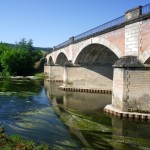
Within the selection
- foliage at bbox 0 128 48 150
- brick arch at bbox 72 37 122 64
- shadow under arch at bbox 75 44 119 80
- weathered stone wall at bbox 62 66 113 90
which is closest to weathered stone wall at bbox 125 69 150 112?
brick arch at bbox 72 37 122 64

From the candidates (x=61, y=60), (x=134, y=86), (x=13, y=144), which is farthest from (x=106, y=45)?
(x=61, y=60)

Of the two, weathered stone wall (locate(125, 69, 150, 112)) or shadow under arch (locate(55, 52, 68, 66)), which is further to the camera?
shadow under arch (locate(55, 52, 68, 66))

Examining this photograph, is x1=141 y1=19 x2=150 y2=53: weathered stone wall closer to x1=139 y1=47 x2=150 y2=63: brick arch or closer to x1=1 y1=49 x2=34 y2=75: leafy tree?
x1=139 y1=47 x2=150 y2=63: brick arch

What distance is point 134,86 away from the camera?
65.7 ft

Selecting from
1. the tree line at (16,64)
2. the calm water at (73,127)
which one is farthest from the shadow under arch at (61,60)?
the calm water at (73,127)

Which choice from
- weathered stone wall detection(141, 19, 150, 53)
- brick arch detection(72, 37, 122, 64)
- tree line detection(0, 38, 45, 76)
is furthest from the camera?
tree line detection(0, 38, 45, 76)

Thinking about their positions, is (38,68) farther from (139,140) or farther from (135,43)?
(139,140)

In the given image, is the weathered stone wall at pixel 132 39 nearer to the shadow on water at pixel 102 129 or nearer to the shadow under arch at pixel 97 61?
the shadow on water at pixel 102 129

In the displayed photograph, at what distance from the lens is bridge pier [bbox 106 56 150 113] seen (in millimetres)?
19797

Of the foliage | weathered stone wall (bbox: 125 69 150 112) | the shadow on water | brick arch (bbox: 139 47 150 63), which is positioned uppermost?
brick arch (bbox: 139 47 150 63)

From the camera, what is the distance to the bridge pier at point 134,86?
19797 millimetres

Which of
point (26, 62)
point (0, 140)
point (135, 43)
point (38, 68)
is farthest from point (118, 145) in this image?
point (38, 68)

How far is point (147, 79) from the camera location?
64.8 feet

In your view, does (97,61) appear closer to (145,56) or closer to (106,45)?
(106,45)
